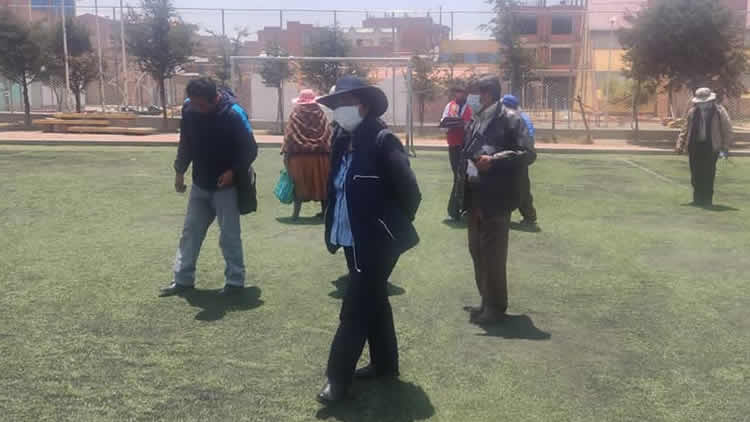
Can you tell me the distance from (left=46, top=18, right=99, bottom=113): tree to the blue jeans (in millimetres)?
25639

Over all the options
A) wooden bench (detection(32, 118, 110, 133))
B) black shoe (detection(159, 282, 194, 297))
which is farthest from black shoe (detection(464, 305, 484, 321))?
wooden bench (detection(32, 118, 110, 133))

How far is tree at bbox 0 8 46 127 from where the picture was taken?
89.1ft

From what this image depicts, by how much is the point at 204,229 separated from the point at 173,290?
0.54m

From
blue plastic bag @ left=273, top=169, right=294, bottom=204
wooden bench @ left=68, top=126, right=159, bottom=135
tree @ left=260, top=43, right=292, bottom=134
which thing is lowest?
wooden bench @ left=68, top=126, right=159, bottom=135

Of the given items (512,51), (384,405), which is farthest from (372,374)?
(512,51)

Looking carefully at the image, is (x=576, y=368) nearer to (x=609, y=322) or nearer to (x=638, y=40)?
(x=609, y=322)

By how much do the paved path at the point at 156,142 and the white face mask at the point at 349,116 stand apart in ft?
57.8

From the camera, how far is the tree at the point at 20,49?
2717 centimetres

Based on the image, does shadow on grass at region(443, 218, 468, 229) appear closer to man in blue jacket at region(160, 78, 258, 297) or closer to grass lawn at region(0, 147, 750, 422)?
grass lawn at region(0, 147, 750, 422)

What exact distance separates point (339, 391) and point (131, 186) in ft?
31.0

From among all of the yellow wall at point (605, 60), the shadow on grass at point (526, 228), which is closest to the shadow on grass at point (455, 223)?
the shadow on grass at point (526, 228)

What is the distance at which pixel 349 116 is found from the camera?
4.11 meters

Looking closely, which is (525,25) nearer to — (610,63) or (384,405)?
(610,63)

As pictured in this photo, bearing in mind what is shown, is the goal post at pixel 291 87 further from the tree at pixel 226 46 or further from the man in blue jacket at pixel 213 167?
the man in blue jacket at pixel 213 167
